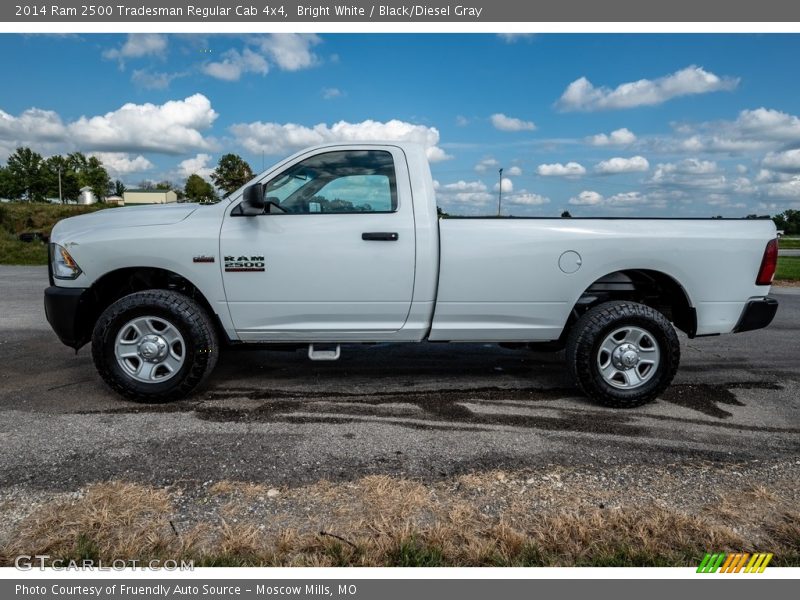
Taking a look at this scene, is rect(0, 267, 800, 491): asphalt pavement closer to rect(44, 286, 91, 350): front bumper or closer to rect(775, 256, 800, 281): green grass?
rect(44, 286, 91, 350): front bumper

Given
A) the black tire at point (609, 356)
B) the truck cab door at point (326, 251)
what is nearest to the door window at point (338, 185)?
the truck cab door at point (326, 251)

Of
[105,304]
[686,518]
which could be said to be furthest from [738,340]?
[105,304]

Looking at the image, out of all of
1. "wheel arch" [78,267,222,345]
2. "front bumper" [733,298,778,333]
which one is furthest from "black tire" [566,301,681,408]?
"wheel arch" [78,267,222,345]

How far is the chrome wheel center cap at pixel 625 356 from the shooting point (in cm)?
436

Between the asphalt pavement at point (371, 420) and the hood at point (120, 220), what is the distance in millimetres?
1322

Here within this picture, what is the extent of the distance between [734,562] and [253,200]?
3.50 m

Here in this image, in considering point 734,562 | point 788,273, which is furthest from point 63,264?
point 788,273

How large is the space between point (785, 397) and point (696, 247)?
1611 mm

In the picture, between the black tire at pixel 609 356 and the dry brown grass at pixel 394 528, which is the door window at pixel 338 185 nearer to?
the black tire at pixel 609 356

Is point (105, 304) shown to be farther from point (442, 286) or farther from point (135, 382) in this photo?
point (442, 286)

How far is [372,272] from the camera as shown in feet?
13.9

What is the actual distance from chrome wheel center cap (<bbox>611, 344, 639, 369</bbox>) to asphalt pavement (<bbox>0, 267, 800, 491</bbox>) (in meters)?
0.36

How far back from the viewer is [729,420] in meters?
4.17

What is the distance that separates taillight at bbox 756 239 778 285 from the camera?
14.2ft
